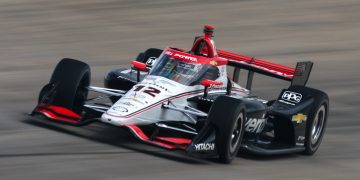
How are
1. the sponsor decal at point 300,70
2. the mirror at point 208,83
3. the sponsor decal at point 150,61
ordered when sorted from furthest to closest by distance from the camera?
the sponsor decal at point 150,61
the sponsor decal at point 300,70
the mirror at point 208,83

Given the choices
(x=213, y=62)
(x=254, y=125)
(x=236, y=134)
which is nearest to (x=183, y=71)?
(x=213, y=62)

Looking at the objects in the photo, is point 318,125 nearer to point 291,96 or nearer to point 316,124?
point 316,124

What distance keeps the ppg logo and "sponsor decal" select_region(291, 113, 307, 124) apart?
0.87ft

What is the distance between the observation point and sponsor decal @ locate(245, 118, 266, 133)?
13430 millimetres

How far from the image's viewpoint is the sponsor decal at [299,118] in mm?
14039

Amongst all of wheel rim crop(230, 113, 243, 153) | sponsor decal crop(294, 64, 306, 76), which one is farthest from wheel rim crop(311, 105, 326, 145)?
wheel rim crop(230, 113, 243, 153)

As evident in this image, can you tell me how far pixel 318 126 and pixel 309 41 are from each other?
10.3m

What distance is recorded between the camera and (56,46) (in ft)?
74.7

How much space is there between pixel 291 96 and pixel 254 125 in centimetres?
118

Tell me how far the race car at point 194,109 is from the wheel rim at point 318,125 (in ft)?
0.05

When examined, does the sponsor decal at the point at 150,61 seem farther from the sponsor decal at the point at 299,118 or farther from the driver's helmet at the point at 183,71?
the sponsor decal at the point at 299,118

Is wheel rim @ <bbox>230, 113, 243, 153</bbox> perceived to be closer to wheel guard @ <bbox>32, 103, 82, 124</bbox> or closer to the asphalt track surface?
the asphalt track surface

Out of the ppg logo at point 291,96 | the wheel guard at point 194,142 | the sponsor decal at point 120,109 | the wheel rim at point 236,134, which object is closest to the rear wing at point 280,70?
the ppg logo at point 291,96

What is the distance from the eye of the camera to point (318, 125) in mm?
14703
